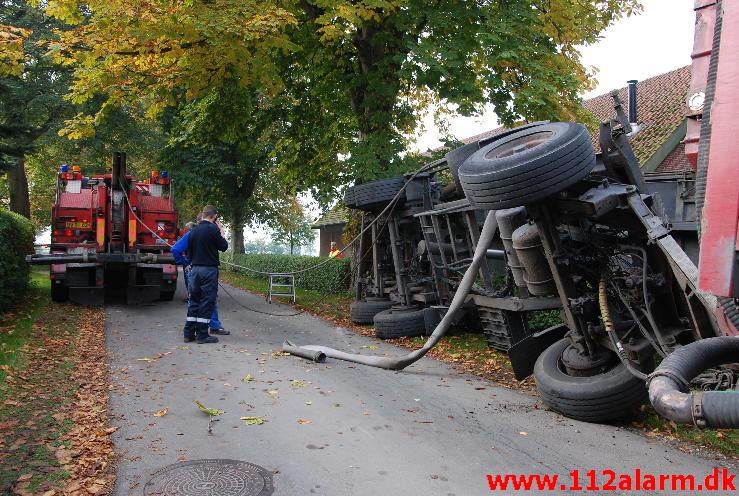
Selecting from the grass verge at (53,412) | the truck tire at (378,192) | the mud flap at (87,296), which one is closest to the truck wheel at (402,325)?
the truck tire at (378,192)

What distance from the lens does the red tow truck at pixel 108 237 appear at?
1248 centimetres

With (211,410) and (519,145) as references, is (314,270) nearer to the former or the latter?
(211,410)

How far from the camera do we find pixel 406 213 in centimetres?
1038

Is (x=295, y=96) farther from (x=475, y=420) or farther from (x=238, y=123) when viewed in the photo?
(x=475, y=420)

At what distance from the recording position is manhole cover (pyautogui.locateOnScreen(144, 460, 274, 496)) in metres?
3.63

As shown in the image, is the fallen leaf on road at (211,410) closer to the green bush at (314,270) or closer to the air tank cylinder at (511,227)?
the air tank cylinder at (511,227)

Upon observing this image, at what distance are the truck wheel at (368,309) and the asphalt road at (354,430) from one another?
12.3 ft

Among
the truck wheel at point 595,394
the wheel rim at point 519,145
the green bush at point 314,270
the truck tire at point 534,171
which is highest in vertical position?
the wheel rim at point 519,145

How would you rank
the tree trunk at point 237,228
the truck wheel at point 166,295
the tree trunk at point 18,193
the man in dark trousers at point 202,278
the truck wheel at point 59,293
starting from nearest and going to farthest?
the man in dark trousers at point 202,278
the truck wheel at point 59,293
the truck wheel at point 166,295
the tree trunk at point 18,193
the tree trunk at point 237,228

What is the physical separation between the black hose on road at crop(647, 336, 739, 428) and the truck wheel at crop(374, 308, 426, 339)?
7.40 metres

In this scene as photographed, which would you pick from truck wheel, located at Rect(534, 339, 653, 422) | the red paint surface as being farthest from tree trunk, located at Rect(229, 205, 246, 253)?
the red paint surface

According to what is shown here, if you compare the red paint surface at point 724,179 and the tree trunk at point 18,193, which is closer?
the red paint surface at point 724,179

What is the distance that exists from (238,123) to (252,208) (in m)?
19.8

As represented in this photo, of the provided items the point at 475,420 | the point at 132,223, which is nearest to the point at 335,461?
the point at 475,420
